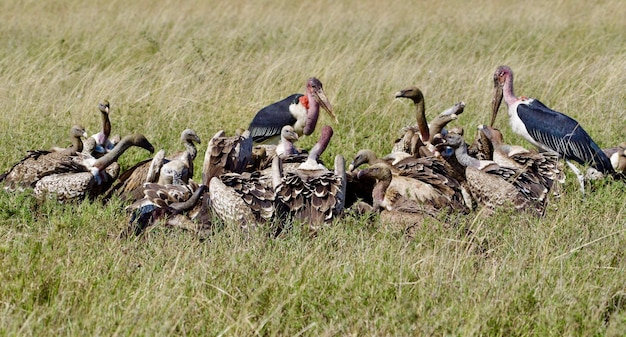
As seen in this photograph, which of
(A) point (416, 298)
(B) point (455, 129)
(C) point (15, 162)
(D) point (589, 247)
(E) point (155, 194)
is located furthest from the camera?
(B) point (455, 129)

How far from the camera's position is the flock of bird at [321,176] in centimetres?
617

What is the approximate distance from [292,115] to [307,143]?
0.42 meters

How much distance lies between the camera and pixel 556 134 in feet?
26.4

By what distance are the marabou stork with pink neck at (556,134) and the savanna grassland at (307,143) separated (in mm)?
359

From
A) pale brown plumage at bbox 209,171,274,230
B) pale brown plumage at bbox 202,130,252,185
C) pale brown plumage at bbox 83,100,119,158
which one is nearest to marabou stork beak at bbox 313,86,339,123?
pale brown plumage at bbox 202,130,252,185

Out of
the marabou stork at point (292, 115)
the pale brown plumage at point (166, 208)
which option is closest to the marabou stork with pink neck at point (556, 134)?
the marabou stork at point (292, 115)

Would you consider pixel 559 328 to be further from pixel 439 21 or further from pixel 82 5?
pixel 82 5

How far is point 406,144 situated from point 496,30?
6717 mm

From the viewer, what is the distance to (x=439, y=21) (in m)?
14.6

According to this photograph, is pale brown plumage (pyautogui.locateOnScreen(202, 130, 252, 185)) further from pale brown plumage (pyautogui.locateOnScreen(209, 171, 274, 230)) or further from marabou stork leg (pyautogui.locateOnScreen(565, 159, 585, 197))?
marabou stork leg (pyautogui.locateOnScreen(565, 159, 585, 197))

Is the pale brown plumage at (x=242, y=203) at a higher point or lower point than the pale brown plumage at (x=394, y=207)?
higher

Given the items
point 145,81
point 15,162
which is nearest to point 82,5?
point 145,81

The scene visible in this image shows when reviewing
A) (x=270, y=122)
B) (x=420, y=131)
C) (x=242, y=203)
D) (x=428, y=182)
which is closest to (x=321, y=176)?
(x=242, y=203)

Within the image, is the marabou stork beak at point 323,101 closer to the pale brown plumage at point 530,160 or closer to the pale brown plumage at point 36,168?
the pale brown plumage at point 530,160
